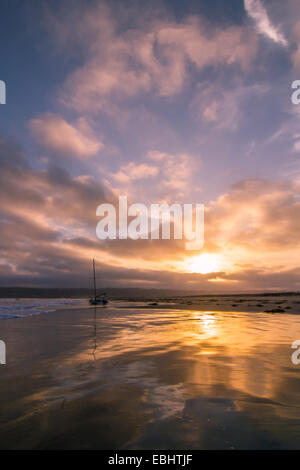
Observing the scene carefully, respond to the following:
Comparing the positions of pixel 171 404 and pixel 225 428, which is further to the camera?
pixel 171 404

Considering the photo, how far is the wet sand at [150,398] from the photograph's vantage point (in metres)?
4.75

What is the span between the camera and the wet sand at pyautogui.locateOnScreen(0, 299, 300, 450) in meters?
4.75

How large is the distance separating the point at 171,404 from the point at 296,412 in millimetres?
2646

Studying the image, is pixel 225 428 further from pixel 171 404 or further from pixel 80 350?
pixel 80 350

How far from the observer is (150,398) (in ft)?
21.4

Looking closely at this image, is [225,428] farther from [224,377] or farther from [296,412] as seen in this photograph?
[224,377]

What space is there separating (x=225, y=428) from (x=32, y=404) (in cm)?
429

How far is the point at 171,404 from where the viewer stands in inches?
242

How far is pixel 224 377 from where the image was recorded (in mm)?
8023
